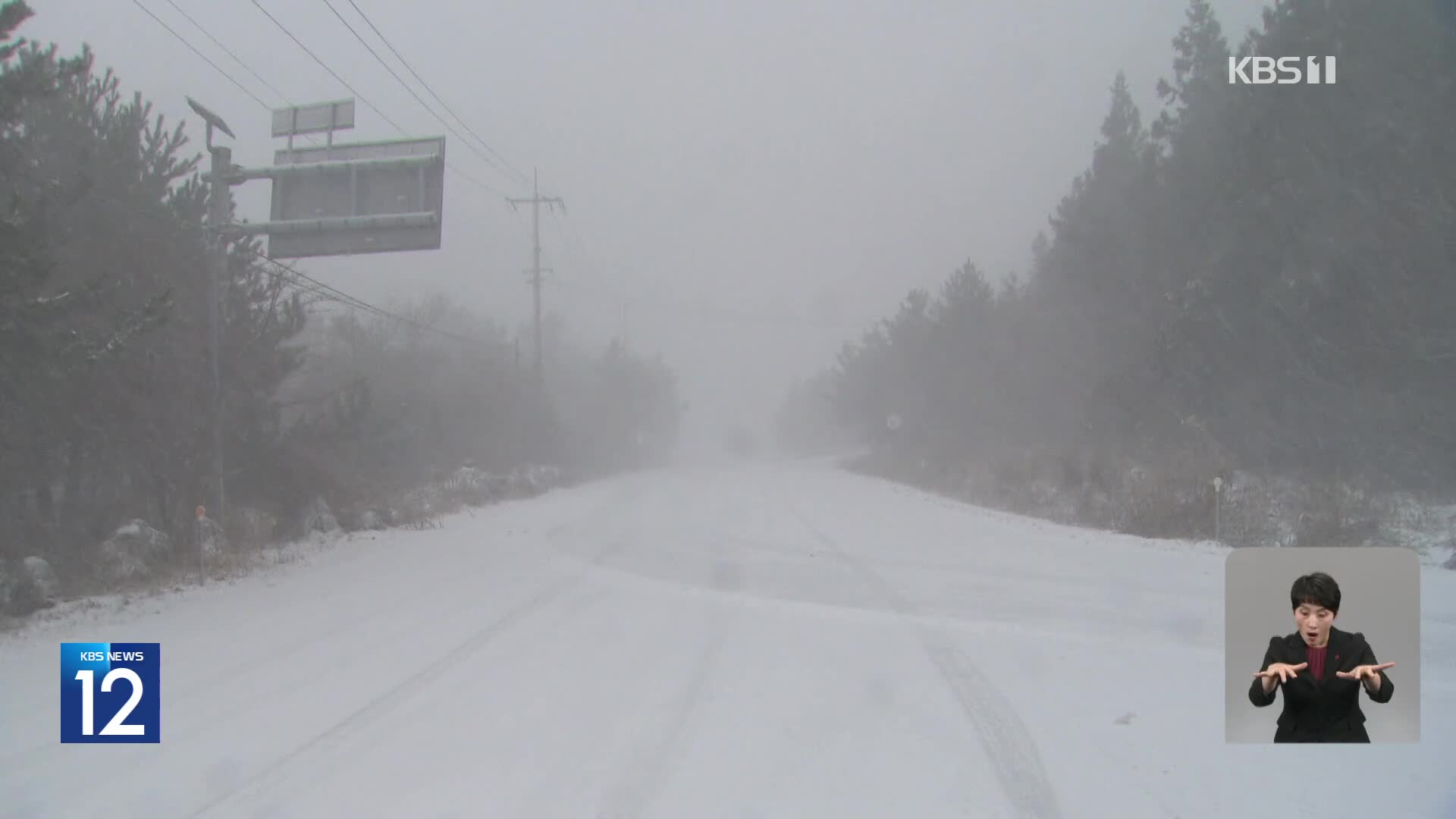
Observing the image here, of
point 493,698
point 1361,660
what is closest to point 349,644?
point 493,698

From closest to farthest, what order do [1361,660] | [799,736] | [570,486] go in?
1. [1361,660]
2. [799,736]
3. [570,486]

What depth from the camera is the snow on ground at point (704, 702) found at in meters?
4.77

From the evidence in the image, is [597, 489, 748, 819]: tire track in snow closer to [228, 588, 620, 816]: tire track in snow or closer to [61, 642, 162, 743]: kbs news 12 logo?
[228, 588, 620, 816]: tire track in snow

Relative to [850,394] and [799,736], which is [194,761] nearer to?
[799,736]

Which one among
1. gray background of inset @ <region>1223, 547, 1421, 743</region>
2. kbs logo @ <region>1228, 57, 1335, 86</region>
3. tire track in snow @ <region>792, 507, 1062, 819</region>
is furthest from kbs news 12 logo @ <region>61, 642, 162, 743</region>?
kbs logo @ <region>1228, 57, 1335, 86</region>

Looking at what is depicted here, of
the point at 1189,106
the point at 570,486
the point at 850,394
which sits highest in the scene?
the point at 1189,106

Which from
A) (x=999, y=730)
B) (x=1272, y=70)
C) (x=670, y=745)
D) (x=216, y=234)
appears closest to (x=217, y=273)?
(x=216, y=234)

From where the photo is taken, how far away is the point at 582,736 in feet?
19.3

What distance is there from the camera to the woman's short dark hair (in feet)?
10.8

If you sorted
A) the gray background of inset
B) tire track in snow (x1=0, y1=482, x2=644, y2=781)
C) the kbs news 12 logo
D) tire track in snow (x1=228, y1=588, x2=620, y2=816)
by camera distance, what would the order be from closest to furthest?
the gray background of inset, tire track in snow (x1=228, y1=588, x2=620, y2=816), tire track in snow (x1=0, y1=482, x2=644, y2=781), the kbs news 12 logo

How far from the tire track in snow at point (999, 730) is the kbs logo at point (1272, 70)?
652 cm

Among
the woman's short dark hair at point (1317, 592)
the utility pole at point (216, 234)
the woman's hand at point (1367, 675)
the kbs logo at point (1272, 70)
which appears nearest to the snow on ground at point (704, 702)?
the woman's hand at point (1367, 675)

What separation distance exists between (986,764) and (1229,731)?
1686mm

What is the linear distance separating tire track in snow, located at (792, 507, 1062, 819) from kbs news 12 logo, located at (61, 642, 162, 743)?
5.38 meters
